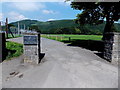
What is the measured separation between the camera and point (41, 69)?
6.43m

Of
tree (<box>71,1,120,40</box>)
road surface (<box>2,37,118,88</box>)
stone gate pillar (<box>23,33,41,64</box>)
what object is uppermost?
tree (<box>71,1,120,40</box>)

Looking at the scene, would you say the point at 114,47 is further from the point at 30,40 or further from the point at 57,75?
the point at 30,40

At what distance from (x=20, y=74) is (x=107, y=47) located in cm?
554

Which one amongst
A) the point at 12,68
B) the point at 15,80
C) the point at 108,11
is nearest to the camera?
the point at 15,80

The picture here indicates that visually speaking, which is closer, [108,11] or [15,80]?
[15,80]

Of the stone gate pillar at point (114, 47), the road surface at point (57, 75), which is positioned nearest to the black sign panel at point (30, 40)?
the road surface at point (57, 75)

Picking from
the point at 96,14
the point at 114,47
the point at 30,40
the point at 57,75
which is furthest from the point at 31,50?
the point at 96,14

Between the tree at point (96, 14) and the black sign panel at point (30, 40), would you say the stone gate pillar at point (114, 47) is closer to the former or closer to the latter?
the black sign panel at point (30, 40)

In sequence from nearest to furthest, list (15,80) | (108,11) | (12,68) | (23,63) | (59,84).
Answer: (59,84)
(15,80)
(12,68)
(23,63)
(108,11)

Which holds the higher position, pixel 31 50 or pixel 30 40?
pixel 30 40

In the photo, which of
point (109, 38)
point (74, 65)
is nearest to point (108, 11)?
point (109, 38)

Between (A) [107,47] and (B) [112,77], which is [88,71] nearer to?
(B) [112,77]

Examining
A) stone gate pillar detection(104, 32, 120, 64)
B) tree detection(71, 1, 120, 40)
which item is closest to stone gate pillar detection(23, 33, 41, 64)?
stone gate pillar detection(104, 32, 120, 64)

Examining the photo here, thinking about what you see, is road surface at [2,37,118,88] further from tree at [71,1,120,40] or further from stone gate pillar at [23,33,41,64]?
tree at [71,1,120,40]
